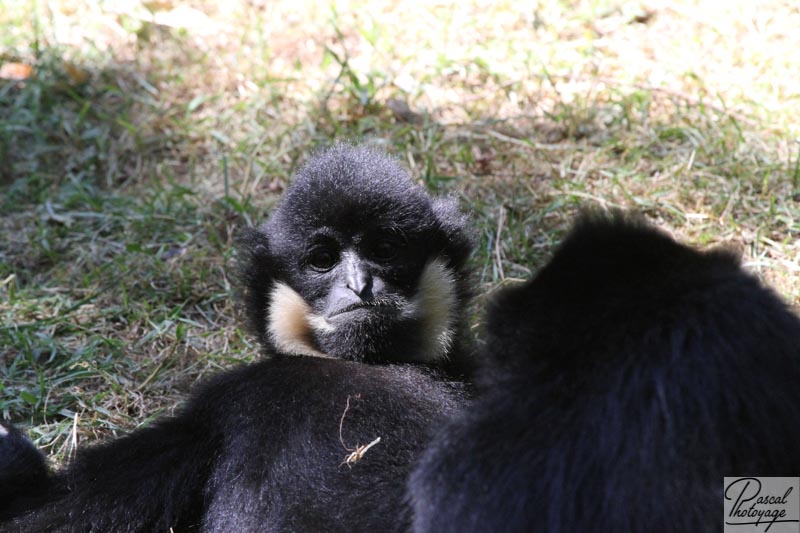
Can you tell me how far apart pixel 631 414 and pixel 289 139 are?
4.51m

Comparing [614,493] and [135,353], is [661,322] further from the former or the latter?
[135,353]

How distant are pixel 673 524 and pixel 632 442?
0.21 metres

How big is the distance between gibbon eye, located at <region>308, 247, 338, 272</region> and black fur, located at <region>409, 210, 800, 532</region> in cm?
163

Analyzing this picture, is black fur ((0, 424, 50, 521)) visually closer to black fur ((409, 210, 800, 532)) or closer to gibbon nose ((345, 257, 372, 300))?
gibbon nose ((345, 257, 372, 300))

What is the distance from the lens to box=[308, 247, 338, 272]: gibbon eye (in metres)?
3.86

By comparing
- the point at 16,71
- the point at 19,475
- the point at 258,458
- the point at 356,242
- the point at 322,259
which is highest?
the point at 356,242

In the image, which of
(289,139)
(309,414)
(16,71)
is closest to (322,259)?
(309,414)

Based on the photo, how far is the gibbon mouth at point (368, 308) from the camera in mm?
3746

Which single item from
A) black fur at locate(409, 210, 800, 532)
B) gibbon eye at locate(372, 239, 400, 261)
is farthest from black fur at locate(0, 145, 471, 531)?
black fur at locate(409, 210, 800, 532)

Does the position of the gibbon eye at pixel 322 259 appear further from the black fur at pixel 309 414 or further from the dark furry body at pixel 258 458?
the dark furry body at pixel 258 458

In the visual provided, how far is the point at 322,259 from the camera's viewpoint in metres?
3.88

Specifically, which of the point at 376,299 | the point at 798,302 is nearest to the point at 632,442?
the point at 376,299

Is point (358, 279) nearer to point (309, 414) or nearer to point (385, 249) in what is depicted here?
point (385, 249)

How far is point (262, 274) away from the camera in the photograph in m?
4.07
